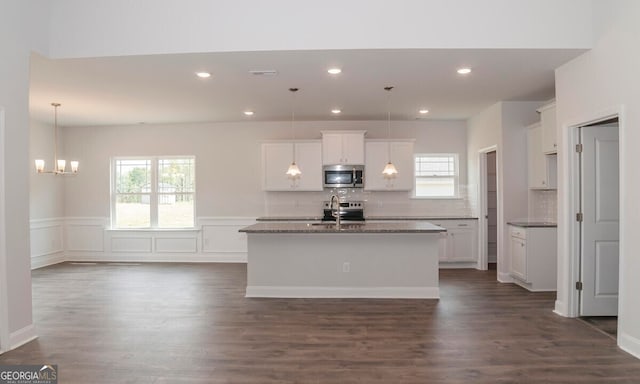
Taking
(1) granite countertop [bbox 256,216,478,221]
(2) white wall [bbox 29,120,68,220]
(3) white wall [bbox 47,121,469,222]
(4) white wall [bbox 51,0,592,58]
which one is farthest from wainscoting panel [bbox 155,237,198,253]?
(4) white wall [bbox 51,0,592,58]

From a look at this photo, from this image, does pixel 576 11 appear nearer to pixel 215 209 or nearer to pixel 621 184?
pixel 621 184

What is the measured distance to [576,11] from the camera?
12.7ft

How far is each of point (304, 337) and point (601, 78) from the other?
3647 mm

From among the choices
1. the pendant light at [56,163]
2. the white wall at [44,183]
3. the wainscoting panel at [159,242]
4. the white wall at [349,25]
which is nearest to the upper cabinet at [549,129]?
the white wall at [349,25]

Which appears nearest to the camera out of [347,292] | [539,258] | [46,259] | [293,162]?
[347,292]

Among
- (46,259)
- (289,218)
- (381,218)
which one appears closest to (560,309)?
(381,218)

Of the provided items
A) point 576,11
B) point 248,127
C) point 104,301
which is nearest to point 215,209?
point 248,127

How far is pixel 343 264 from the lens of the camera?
5.17 meters

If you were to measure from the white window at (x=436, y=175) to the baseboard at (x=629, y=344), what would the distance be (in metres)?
4.37

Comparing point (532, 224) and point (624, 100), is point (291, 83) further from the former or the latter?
point (532, 224)

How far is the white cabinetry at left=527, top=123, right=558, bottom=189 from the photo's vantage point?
5.42 metres

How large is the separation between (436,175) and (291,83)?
386cm

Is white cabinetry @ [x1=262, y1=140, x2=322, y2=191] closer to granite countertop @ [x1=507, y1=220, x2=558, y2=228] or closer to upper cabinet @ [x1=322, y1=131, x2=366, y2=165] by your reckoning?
upper cabinet @ [x1=322, y1=131, x2=366, y2=165]

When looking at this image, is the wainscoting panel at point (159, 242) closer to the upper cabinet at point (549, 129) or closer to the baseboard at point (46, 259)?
the baseboard at point (46, 259)
